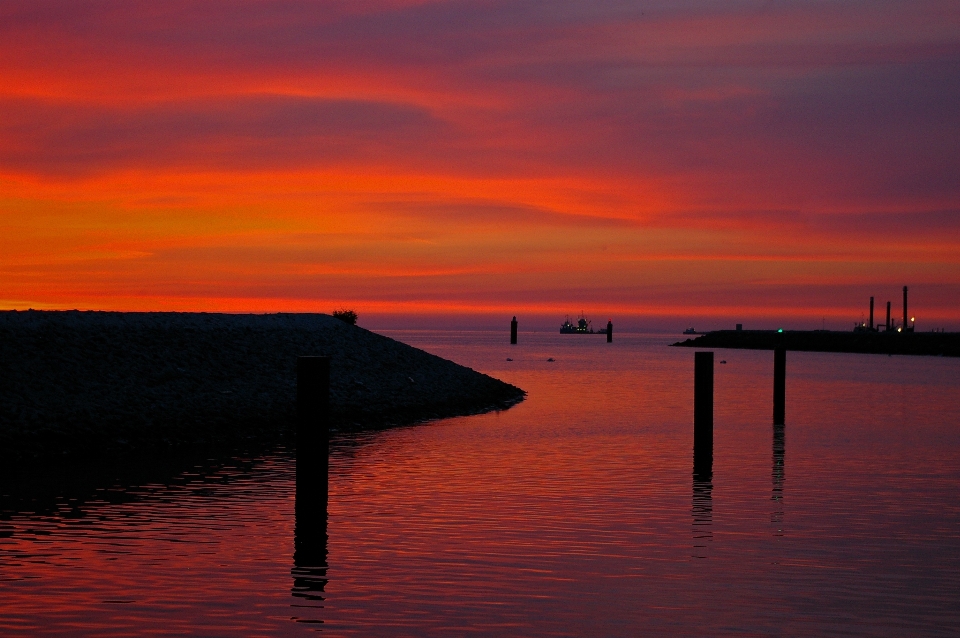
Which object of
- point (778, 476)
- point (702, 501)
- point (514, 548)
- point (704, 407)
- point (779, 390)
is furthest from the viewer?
point (779, 390)

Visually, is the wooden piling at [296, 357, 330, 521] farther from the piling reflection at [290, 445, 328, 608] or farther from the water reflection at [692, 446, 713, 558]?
the water reflection at [692, 446, 713, 558]

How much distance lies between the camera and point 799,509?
24219 mm

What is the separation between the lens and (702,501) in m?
25.1

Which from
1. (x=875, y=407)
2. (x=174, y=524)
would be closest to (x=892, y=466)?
(x=174, y=524)

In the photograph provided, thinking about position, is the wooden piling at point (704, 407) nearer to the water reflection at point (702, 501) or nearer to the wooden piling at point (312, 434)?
the water reflection at point (702, 501)

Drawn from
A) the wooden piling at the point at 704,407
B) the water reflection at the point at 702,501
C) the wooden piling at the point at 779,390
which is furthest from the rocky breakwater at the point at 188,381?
the water reflection at the point at 702,501

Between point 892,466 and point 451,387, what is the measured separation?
81.4ft

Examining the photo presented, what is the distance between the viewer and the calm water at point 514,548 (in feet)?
47.3

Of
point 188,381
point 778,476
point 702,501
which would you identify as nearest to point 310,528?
point 702,501

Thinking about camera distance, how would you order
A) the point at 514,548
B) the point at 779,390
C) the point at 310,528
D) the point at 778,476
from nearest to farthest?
the point at 514,548 < the point at 310,528 < the point at 778,476 < the point at 779,390

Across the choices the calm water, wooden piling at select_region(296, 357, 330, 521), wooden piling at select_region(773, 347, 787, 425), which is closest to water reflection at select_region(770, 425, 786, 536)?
the calm water

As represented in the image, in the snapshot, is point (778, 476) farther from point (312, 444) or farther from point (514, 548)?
point (312, 444)

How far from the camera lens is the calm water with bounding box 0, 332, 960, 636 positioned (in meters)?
14.4

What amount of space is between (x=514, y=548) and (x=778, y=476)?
1331 cm
